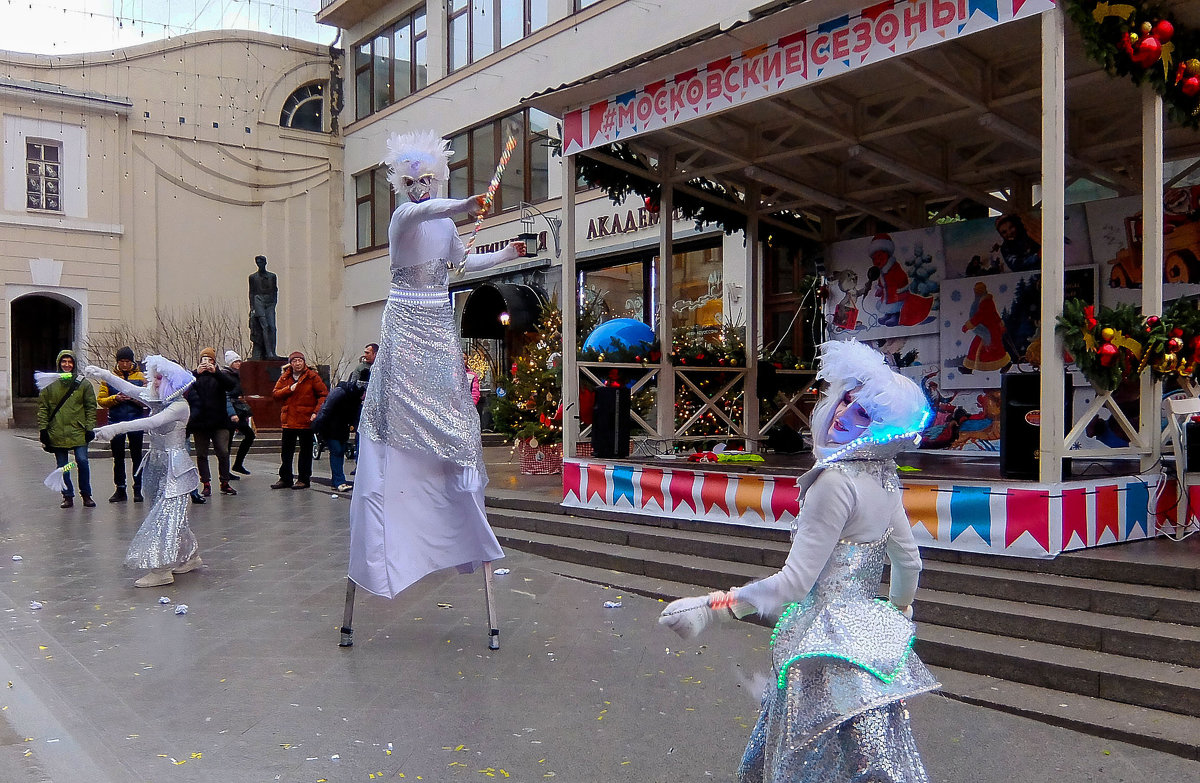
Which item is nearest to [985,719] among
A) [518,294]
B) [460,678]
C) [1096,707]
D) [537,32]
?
[1096,707]

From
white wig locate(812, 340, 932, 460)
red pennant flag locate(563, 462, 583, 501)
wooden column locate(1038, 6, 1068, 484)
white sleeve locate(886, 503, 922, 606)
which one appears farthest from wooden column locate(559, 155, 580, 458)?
white wig locate(812, 340, 932, 460)

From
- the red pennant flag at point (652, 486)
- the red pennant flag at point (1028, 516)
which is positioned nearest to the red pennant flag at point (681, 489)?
the red pennant flag at point (652, 486)

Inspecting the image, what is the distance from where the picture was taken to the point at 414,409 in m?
5.32

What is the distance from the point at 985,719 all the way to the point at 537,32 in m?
18.2

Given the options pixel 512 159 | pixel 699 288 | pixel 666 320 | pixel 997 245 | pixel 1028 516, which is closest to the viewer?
pixel 1028 516

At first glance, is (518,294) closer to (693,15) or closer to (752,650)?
(693,15)

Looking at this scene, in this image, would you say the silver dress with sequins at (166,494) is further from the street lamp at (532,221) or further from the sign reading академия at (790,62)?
the street lamp at (532,221)

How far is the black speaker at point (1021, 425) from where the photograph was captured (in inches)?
264

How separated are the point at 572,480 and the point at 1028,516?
4.19 metres

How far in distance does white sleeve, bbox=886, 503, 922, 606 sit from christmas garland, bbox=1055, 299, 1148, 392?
343 cm

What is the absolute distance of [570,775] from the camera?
3.77m

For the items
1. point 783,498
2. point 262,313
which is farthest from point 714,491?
point 262,313

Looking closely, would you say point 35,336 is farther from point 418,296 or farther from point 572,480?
point 418,296

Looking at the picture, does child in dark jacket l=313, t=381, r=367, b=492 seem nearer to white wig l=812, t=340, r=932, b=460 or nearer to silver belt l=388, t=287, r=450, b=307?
silver belt l=388, t=287, r=450, b=307
